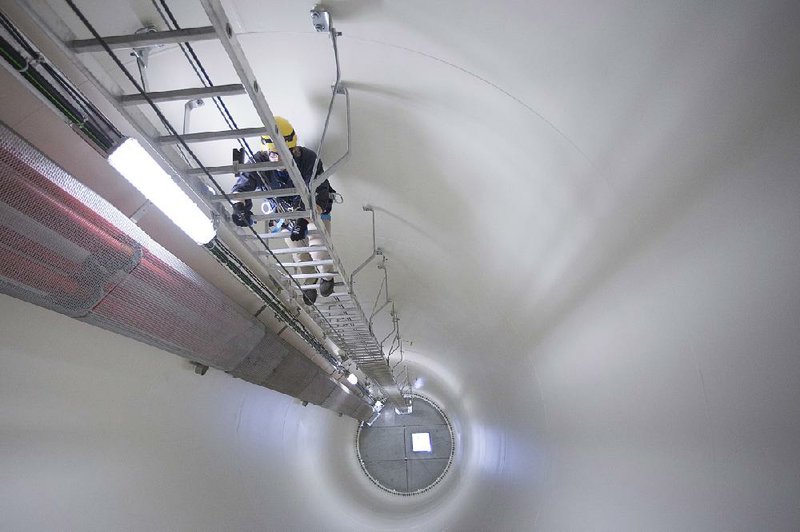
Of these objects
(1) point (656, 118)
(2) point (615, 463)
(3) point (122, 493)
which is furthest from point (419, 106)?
(3) point (122, 493)

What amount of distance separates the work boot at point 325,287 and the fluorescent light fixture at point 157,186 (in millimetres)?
1661

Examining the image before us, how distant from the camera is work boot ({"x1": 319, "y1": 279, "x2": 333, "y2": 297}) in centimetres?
409

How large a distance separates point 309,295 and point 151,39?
282 cm

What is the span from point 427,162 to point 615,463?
2768mm

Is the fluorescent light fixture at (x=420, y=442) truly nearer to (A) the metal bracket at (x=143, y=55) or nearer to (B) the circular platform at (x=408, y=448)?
(B) the circular platform at (x=408, y=448)

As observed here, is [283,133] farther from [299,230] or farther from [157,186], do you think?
[157,186]

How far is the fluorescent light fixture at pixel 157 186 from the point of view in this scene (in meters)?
2.07

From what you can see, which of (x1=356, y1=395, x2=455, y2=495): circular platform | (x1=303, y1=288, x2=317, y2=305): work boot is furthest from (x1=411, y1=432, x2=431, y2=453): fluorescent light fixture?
(x1=303, y1=288, x2=317, y2=305): work boot

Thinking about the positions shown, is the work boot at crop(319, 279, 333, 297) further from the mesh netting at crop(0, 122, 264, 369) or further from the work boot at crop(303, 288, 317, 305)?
the mesh netting at crop(0, 122, 264, 369)

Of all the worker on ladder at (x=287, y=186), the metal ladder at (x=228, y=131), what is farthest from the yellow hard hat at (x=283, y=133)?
the metal ladder at (x=228, y=131)

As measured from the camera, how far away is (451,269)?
17.2ft

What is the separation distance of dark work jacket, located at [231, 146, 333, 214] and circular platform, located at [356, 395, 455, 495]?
13.5 meters

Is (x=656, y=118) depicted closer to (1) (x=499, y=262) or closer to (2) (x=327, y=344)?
(1) (x=499, y=262)

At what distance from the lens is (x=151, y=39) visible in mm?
1928
